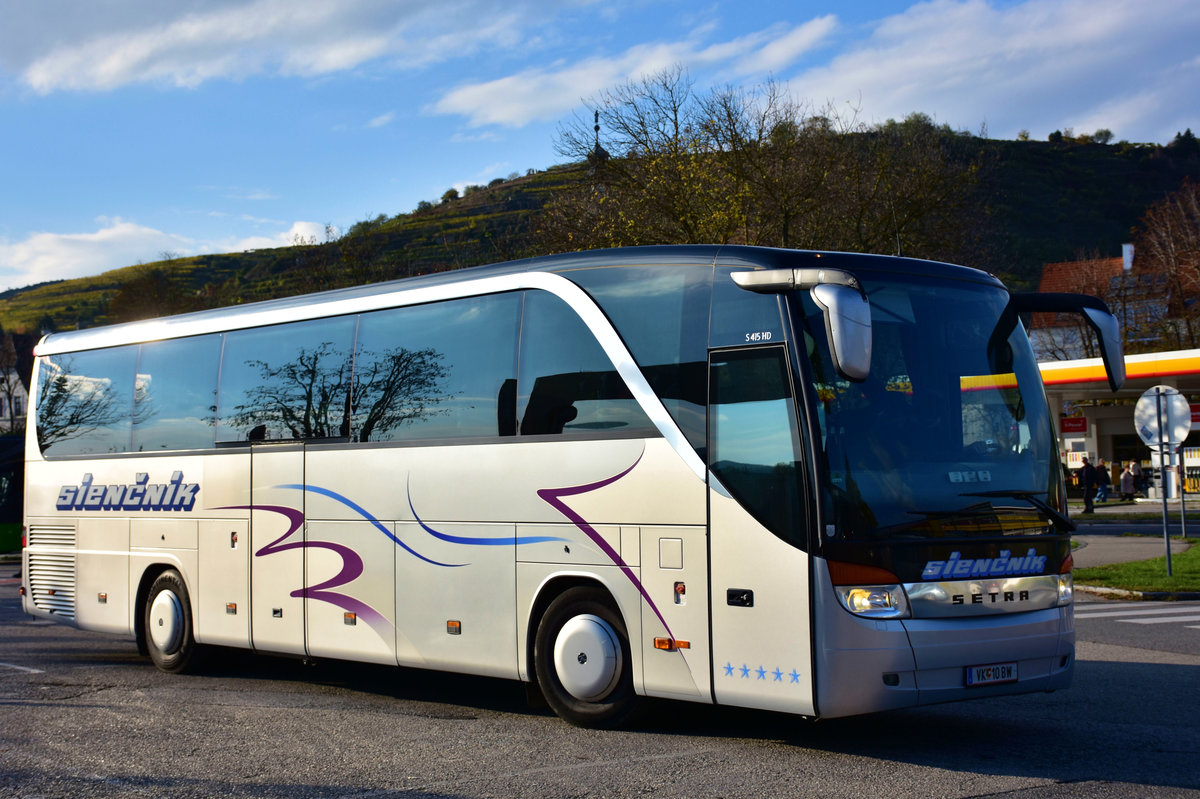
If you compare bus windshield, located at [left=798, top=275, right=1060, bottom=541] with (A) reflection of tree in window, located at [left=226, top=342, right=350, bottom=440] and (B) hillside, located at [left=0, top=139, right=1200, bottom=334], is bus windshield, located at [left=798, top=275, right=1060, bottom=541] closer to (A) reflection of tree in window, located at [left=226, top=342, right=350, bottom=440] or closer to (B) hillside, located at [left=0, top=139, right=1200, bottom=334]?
(A) reflection of tree in window, located at [left=226, top=342, right=350, bottom=440]

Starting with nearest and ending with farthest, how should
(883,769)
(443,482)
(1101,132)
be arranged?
1. (883,769)
2. (443,482)
3. (1101,132)

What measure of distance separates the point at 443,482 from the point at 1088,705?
530cm

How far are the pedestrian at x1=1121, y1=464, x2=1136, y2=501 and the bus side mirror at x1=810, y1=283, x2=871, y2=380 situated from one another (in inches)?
1724

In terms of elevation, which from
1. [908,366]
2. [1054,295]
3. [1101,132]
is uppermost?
[1101,132]

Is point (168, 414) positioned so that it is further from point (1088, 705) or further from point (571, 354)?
point (1088, 705)

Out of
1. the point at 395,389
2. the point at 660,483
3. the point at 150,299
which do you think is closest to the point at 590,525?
the point at 660,483

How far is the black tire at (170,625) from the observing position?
1225 cm

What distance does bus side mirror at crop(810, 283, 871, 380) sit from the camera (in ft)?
22.2

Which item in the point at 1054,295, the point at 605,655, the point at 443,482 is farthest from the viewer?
the point at 443,482

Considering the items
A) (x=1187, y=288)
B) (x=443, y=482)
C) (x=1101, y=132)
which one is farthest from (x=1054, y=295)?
(x=1101, y=132)

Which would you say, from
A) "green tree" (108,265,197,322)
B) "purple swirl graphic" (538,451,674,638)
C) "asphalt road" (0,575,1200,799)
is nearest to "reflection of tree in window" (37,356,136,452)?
"asphalt road" (0,575,1200,799)

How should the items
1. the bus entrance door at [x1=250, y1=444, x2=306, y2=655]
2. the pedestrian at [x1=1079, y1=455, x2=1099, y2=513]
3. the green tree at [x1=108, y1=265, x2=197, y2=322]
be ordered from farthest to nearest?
the green tree at [x1=108, y1=265, x2=197, y2=322] → the pedestrian at [x1=1079, y1=455, x2=1099, y2=513] → the bus entrance door at [x1=250, y1=444, x2=306, y2=655]

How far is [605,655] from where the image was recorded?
8.41m

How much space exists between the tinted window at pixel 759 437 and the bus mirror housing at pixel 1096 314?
2.17m
